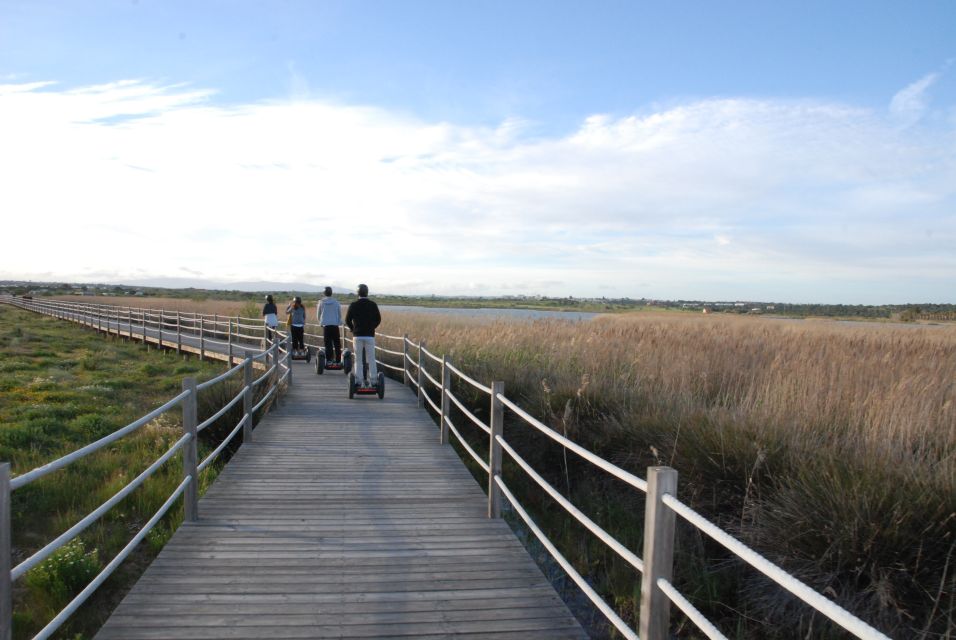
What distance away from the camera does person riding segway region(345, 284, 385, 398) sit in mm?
10781

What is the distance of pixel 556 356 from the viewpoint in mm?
11773

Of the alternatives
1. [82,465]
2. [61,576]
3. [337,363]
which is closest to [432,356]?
[82,465]

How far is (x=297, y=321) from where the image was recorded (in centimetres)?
1596

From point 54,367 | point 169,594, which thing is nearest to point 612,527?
point 169,594

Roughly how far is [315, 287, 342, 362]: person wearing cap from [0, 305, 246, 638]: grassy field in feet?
9.68

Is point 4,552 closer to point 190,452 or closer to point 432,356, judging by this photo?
point 190,452

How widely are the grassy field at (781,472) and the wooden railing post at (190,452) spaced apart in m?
3.19

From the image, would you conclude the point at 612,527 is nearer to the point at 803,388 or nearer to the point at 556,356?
the point at 803,388

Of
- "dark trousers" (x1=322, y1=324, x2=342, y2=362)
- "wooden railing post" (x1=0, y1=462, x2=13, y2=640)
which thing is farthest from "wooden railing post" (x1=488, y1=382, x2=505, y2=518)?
"dark trousers" (x1=322, y1=324, x2=342, y2=362)

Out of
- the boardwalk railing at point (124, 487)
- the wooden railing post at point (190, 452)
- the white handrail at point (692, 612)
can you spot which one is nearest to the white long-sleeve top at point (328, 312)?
the boardwalk railing at point (124, 487)

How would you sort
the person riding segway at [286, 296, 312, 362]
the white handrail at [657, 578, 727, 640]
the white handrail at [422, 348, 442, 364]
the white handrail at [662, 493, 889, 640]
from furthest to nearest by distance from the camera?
1. the person riding segway at [286, 296, 312, 362]
2. the white handrail at [422, 348, 442, 364]
3. the white handrail at [657, 578, 727, 640]
4. the white handrail at [662, 493, 889, 640]

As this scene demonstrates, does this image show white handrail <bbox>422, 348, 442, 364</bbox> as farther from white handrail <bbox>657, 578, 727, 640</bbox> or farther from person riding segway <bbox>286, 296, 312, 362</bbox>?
white handrail <bbox>657, 578, 727, 640</bbox>

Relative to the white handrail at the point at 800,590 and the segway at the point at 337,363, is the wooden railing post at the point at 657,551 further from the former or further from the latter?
the segway at the point at 337,363

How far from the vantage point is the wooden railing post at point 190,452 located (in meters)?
5.05
